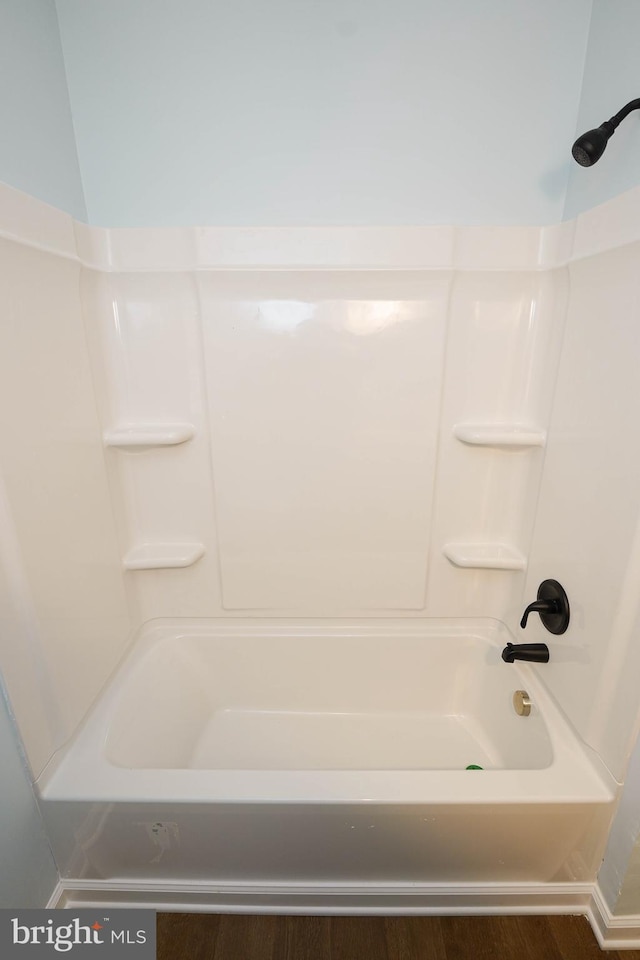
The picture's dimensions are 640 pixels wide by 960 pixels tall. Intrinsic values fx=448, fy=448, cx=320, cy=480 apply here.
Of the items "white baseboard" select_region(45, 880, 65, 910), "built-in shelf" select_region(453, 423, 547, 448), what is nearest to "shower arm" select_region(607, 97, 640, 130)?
"built-in shelf" select_region(453, 423, 547, 448)

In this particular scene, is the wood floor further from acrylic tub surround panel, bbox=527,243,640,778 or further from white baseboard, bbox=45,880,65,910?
acrylic tub surround panel, bbox=527,243,640,778

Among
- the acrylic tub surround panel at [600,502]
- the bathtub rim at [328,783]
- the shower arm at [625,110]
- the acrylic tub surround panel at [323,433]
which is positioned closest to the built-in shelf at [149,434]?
the acrylic tub surround panel at [323,433]

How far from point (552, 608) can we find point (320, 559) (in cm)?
72

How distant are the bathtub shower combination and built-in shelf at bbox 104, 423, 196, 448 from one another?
0.04 feet

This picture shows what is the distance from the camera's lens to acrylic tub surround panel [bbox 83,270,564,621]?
132 centimetres

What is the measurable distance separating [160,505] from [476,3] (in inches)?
63.9

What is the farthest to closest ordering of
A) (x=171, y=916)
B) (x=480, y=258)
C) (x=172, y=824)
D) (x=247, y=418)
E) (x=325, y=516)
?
(x=325, y=516)
(x=247, y=418)
(x=480, y=258)
(x=171, y=916)
(x=172, y=824)

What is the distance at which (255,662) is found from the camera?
1604mm

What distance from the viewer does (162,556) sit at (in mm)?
1510

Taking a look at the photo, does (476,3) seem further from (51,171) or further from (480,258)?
(51,171)

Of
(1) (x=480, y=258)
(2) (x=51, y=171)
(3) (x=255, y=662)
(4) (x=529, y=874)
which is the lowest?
(4) (x=529, y=874)

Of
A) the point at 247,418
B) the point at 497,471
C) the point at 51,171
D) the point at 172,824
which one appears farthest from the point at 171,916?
the point at 51,171

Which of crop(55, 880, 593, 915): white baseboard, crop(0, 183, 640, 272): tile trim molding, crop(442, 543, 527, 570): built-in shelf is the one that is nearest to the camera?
crop(55, 880, 593, 915): white baseboard

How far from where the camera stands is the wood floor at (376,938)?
1066 mm
